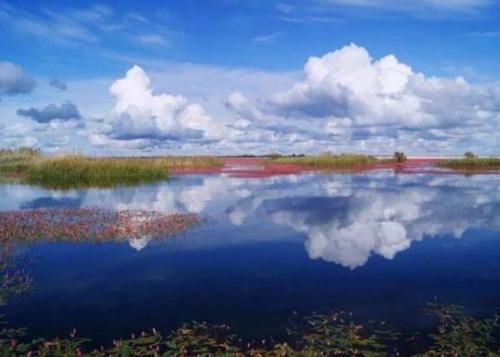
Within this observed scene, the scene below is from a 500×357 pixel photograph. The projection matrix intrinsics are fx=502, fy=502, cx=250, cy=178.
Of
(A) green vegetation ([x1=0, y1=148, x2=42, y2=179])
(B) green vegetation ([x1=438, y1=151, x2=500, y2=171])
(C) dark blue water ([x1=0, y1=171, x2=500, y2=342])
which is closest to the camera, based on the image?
(C) dark blue water ([x1=0, y1=171, x2=500, y2=342])

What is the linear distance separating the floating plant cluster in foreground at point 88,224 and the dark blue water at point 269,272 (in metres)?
1.03

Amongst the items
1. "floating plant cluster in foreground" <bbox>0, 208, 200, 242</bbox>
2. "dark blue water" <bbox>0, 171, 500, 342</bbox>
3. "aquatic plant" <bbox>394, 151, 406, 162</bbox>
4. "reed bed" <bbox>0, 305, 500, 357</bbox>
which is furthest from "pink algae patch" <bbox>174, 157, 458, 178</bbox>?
"reed bed" <bbox>0, 305, 500, 357</bbox>

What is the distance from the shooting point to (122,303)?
37.2 ft

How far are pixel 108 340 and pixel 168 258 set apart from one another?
269 inches

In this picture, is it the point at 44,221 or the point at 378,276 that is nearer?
the point at 378,276

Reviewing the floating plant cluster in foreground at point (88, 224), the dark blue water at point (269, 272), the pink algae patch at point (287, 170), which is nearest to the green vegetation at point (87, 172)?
the pink algae patch at point (287, 170)

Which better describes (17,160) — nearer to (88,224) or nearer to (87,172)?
(87,172)

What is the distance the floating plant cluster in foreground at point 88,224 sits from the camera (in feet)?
63.5

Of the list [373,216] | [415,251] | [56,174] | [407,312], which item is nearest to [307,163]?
[56,174]

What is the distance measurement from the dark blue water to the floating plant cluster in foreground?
1028 millimetres

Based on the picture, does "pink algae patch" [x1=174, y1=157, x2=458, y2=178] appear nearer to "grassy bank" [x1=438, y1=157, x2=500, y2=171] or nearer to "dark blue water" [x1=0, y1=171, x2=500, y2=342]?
"grassy bank" [x1=438, y1=157, x2=500, y2=171]

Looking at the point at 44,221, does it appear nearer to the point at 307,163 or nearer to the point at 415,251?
the point at 415,251

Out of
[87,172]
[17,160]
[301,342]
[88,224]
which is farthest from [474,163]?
[301,342]

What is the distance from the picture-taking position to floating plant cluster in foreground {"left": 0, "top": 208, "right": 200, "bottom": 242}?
63.5ft
